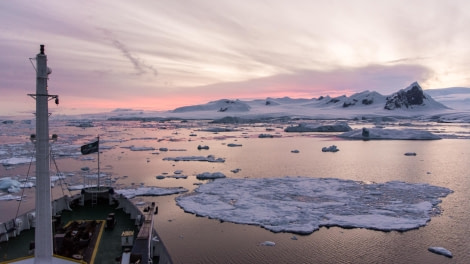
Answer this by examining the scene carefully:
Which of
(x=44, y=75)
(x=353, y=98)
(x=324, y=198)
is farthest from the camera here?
(x=353, y=98)

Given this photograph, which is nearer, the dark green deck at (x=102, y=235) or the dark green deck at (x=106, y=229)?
the dark green deck at (x=102, y=235)

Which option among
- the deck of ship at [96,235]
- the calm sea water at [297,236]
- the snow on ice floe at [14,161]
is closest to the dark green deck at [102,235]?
the deck of ship at [96,235]

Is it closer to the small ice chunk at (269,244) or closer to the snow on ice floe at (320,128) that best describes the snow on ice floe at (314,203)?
the small ice chunk at (269,244)

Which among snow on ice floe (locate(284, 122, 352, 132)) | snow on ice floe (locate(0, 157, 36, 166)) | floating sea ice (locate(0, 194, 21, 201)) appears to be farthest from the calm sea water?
snow on ice floe (locate(284, 122, 352, 132))

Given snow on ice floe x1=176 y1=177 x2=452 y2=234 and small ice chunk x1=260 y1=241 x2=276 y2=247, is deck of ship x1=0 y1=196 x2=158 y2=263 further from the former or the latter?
small ice chunk x1=260 y1=241 x2=276 y2=247

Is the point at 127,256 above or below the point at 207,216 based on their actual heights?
above

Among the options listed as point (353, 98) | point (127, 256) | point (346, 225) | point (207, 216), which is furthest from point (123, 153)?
point (353, 98)

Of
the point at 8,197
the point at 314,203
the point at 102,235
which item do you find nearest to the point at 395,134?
the point at 314,203

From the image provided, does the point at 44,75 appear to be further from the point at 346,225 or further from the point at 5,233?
the point at 346,225
